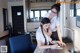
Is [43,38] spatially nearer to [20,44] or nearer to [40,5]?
[20,44]

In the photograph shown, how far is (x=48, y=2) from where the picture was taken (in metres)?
9.08

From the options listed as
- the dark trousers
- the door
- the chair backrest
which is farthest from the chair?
the door

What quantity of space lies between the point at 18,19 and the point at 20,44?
8199 millimetres

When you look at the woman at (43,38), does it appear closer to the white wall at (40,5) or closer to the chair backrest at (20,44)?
the chair backrest at (20,44)

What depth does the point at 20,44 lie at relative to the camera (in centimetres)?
331

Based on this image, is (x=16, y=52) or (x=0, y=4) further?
(x=0, y=4)

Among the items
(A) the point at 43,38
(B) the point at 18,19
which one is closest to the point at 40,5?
(B) the point at 18,19

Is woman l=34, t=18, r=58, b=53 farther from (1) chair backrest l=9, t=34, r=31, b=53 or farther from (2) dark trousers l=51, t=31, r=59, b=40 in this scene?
(2) dark trousers l=51, t=31, r=59, b=40

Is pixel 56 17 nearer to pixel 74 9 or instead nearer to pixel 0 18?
pixel 74 9

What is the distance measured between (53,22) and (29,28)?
3.54 m

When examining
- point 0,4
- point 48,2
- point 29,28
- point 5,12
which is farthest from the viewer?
point 5,12

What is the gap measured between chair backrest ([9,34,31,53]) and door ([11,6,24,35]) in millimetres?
7830

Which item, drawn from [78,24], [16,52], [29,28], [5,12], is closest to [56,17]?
[78,24]

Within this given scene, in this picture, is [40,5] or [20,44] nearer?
[20,44]
